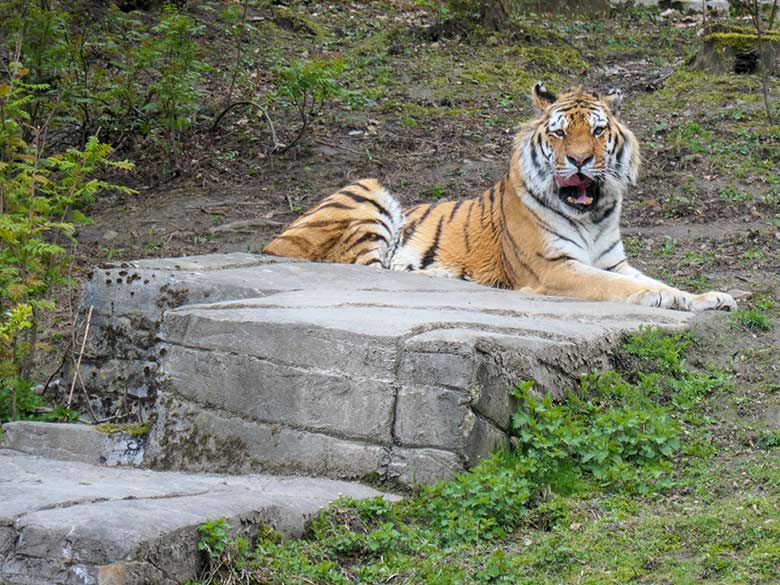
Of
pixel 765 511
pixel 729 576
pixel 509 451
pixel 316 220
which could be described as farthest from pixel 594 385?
pixel 316 220

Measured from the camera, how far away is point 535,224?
6.80 metres

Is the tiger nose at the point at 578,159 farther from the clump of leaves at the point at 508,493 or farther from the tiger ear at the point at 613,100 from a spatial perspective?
the clump of leaves at the point at 508,493

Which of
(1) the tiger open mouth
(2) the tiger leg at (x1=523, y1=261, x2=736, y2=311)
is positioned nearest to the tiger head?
(1) the tiger open mouth

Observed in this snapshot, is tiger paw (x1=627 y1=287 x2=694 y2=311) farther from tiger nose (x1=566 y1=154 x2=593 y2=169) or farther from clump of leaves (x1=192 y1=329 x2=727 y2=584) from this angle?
clump of leaves (x1=192 y1=329 x2=727 y2=584)

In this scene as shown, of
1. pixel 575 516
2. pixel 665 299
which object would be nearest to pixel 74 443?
pixel 575 516

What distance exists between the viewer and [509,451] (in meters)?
4.12

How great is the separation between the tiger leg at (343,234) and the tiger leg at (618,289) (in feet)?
3.89

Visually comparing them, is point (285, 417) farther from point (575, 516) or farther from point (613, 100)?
point (613, 100)

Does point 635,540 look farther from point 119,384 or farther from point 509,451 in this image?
point 119,384

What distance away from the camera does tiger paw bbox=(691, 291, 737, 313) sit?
575 centimetres

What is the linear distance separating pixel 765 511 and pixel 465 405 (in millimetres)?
1063

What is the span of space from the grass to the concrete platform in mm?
137

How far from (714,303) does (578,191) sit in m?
1.29

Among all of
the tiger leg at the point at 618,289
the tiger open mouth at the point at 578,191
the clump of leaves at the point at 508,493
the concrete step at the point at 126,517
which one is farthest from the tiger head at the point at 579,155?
the concrete step at the point at 126,517
